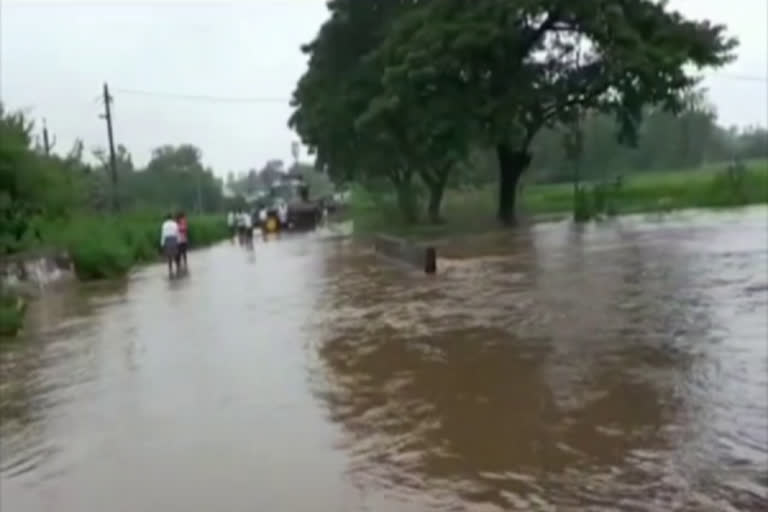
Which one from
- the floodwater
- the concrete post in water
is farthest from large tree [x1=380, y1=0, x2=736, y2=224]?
the floodwater

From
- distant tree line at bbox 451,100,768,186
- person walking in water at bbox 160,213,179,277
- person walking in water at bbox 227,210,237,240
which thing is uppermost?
distant tree line at bbox 451,100,768,186

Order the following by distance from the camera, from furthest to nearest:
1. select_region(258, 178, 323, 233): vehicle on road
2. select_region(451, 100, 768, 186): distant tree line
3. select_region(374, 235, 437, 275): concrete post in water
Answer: select_region(451, 100, 768, 186): distant tree line, select_region(258, 178, 323, 233): vehicle on road, select_region(374, 235, 437, 275): concrete post in water

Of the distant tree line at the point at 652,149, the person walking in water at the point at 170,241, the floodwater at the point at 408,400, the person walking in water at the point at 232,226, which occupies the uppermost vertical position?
the distant tree line at the point at 652,149

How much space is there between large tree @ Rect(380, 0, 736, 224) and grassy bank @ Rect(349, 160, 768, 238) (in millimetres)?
5155

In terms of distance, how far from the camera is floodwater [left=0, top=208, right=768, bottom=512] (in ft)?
23.2

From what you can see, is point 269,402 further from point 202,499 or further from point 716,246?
point 716,246

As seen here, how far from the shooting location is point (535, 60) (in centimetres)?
4141

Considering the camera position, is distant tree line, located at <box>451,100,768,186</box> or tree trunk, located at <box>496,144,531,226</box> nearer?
tree trunk, located at <box>496,144,531,226</box>

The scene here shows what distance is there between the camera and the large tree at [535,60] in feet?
121

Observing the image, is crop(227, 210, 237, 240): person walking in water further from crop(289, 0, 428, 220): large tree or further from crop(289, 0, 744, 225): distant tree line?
crop(289, 0, 744, 225): distant tree line

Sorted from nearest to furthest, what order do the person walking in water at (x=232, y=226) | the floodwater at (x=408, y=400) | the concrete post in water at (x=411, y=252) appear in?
the floodwater at (x=408, y=400) → the concrete post in water at (x=411, y=252) → the person walking in water at (x=232, y=226)

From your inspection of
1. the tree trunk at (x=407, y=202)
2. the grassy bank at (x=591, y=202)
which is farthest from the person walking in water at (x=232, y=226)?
the tree trunk at (x=407, y=202)

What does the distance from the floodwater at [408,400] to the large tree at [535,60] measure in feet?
60.4

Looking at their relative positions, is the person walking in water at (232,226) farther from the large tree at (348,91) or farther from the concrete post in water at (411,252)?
the concrete post in water at (411,252)
